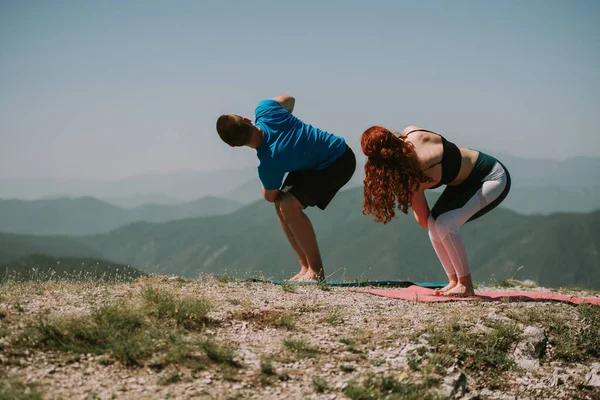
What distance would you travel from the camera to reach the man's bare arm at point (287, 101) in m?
8.44

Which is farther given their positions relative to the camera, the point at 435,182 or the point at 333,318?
the point at 435,182

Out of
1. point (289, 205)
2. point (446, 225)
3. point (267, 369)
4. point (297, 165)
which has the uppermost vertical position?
point (297, 165)

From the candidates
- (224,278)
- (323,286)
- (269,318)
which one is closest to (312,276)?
(323,286)

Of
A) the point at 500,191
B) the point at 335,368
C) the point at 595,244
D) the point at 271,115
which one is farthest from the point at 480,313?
the point at 595,244

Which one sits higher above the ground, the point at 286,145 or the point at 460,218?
the point at 286,145

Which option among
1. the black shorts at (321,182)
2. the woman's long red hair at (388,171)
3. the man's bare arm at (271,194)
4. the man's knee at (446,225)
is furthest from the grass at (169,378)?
the black shorts at (321,182)

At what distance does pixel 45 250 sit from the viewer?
189875 millimetres

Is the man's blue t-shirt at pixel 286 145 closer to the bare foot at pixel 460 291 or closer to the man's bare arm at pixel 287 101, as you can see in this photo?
the man's bare arm at pixel 287 101

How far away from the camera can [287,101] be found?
8508 millimetres

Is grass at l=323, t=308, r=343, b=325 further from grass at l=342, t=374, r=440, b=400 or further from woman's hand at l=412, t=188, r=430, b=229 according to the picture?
woman's hand at l=412, t=188, r=430, b=229

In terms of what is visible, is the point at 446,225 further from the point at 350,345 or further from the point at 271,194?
the point at 271,194

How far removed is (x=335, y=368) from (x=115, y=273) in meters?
3.88

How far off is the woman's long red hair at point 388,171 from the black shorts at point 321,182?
147 centimetres

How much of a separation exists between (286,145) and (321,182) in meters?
0.76
